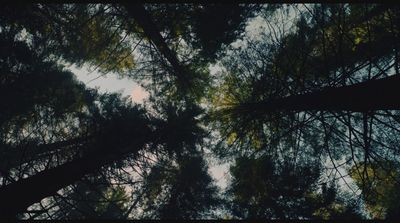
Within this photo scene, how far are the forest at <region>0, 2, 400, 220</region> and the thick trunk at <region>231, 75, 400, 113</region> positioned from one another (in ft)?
0.21

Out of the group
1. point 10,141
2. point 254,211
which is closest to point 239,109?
point 254,211

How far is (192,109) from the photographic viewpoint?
991 cm

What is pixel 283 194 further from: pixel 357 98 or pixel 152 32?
pixel 152 32

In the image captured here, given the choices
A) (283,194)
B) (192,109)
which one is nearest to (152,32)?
(192,109)

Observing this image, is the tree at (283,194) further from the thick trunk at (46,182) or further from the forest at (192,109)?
the thick trunk at (46,182)

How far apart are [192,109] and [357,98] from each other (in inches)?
248

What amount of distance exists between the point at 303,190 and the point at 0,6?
796cm

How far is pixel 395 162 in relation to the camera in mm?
6191

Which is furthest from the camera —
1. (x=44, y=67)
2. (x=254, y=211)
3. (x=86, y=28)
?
(x=44, y=67)

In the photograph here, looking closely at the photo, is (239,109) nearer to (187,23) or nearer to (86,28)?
(187,23)

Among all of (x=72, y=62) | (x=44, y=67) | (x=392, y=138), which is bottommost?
(x=392, y=138)

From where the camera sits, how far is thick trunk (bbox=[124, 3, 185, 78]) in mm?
7152

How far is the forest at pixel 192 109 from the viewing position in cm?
643

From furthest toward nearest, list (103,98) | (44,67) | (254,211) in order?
1. (103,98)
2. (44,67)
3. (254,211)
